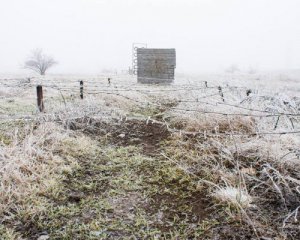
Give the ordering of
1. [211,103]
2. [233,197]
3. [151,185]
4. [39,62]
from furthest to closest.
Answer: [39,62]
[211,103]
[151,185]
[233,197]

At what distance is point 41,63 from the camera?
48250 millimetres

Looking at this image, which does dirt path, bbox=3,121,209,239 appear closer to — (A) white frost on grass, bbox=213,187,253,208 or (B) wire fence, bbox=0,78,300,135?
(A) white frost on grass, bbox=213,187,253,208

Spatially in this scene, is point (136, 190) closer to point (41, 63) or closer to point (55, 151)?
point (55, 151)

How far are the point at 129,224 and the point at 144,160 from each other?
5.88 feet

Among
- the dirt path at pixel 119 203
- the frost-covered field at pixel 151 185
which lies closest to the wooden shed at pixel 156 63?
the frost-covered field at pixel 151 185

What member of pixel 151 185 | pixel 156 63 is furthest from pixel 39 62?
pixel 151 185

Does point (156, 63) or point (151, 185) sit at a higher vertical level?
point (156, 63)

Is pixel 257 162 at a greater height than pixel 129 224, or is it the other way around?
pixel 257 162

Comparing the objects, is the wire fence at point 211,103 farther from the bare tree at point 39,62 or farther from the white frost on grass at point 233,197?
the bare tree at point 39,62

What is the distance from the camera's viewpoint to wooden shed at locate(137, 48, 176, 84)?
71.7ft

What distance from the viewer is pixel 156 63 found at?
22000 mm

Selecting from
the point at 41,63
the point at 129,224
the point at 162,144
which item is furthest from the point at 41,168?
the point at 41,63

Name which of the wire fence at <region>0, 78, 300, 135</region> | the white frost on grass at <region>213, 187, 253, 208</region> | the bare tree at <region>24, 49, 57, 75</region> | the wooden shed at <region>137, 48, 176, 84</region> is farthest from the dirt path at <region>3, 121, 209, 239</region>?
the bare tree at <region>24, 49, 57, 75</region>

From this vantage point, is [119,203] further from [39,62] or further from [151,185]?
[39,62]
